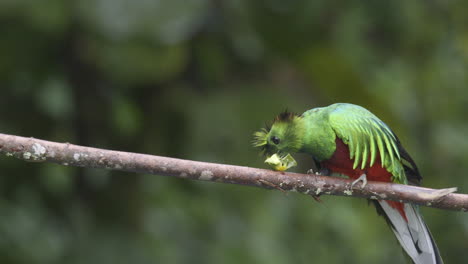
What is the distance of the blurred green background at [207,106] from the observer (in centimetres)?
295

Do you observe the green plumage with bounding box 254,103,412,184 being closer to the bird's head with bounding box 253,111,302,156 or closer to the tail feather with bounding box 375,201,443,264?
the bird's head with bounding box 253,111,302,156

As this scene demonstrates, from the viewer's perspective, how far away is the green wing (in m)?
2.06

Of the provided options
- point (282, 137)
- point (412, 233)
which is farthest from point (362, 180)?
point (412, 233)

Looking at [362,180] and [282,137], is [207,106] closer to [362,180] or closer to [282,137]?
[282,137]

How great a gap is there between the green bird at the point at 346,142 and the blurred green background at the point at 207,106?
99cm

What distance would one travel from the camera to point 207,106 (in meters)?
3.34

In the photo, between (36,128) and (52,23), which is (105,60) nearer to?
(52,23)

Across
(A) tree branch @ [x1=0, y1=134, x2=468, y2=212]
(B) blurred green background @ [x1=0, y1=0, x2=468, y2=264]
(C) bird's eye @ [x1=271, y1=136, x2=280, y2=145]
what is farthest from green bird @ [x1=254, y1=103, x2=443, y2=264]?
(B) blurred green background @ [x1=0, y1=0, x2=468, y2=264]

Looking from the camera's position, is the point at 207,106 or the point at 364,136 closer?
the point at 364,136

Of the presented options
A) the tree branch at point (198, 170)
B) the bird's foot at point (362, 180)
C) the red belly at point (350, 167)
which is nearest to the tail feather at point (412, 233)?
the red belly at point (350, 167)

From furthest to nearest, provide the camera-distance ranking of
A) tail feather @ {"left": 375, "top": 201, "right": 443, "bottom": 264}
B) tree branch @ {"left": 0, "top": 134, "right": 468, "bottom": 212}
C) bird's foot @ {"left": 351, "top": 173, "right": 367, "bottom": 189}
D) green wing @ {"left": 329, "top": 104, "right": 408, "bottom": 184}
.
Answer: tail feather @ {"left": 375, "top": 201, "right": 443, "bottom": 264}
green wing @ {"left": 329, "top": 104, "right": 408, "bottom": 184}
bird's foot @ {"left": 351, "top": 173, "right": 367, "bottom": 189}
tree branch @ {"left": 0, "top": 134, "right": 468, "bottom": 212}

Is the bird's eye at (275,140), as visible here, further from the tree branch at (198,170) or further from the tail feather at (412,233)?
the tail feather at (412,233)

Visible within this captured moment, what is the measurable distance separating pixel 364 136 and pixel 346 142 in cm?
6

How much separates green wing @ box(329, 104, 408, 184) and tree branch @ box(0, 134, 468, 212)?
241mm
